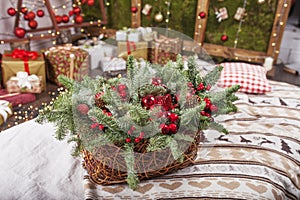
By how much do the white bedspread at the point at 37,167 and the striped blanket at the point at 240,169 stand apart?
0.09 m

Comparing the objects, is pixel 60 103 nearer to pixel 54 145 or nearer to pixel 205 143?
pixel 54 145

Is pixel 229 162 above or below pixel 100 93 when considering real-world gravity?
below

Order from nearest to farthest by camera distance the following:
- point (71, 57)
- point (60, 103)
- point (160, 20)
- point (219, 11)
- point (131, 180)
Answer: point (131, 180), point (60, 103), point (71, 57), point (219, 11), point (160, 20)

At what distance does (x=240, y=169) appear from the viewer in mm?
1167

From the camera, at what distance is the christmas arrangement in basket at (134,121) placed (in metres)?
0.92

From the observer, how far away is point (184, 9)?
3504 mm

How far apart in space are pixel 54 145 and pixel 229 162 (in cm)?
76

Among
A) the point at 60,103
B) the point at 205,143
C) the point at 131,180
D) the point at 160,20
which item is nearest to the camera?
the point at 131,180

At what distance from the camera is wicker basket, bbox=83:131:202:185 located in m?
0.95

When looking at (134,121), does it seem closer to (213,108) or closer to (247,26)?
(213,108)

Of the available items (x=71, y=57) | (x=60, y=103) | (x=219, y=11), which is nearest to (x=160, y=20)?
(x=219, y=11)

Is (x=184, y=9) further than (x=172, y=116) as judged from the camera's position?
Yes

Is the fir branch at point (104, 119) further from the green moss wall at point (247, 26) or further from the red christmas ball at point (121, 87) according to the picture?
the green moss wall at point (247, 26)

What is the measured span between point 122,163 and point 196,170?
0.34 m
